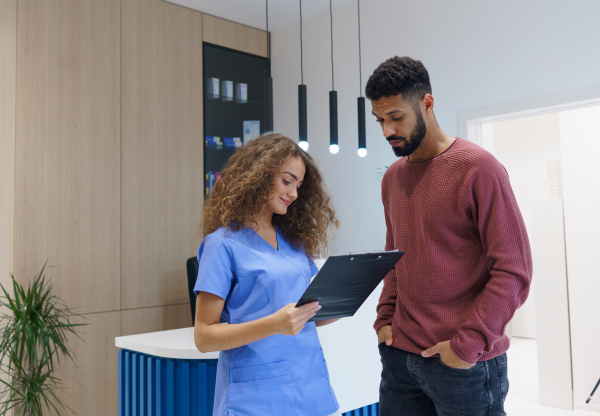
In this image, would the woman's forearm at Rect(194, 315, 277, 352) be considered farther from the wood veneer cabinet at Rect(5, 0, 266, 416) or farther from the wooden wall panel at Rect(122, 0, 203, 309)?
the wooden wall panel at Rect(122, 0, 203, 309)

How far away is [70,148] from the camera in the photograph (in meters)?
3.51

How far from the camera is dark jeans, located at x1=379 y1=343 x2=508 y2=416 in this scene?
1.19 meters

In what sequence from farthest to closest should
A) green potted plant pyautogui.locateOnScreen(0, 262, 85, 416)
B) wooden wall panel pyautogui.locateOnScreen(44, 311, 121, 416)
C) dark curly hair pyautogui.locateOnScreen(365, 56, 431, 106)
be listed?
1. wooden wall panel pyautogui.locateOnScreen(44, 311, 121, 416)
2. green potted plant pyautogui.locateOnScreen(0, 262, 85, 416)
3. dark curly hair pyautogui.locateOnScreen(365, 56, 431, 106)

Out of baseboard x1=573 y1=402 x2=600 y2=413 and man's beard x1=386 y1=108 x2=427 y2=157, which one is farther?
baseboard x1=573 y1=402 x2=600 y2=413

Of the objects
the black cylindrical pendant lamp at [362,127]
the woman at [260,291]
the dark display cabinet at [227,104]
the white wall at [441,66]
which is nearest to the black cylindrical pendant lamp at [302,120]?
the black cylindrical pendant lamp at [362,127]

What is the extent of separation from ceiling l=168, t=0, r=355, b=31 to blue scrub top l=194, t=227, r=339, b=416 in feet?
10.9

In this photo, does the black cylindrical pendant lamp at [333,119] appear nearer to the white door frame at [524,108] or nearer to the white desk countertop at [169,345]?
the white door frame at [524,108]

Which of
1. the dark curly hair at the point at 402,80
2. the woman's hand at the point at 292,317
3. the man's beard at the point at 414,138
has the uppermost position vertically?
the dark curly hair at the point at 402,80

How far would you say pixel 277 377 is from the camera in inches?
52.4

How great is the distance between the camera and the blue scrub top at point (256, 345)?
130 cm

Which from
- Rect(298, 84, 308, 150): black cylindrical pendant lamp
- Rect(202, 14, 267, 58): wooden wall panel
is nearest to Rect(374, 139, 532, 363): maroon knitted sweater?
Rect(298, 84, 308, 150): black cylindrical pendant lamp

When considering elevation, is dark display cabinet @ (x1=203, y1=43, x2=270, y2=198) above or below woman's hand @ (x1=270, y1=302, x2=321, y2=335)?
above

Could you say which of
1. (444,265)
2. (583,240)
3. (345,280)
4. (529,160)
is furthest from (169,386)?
(529,160)

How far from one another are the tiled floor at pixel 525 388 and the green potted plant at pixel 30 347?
3102 mm
